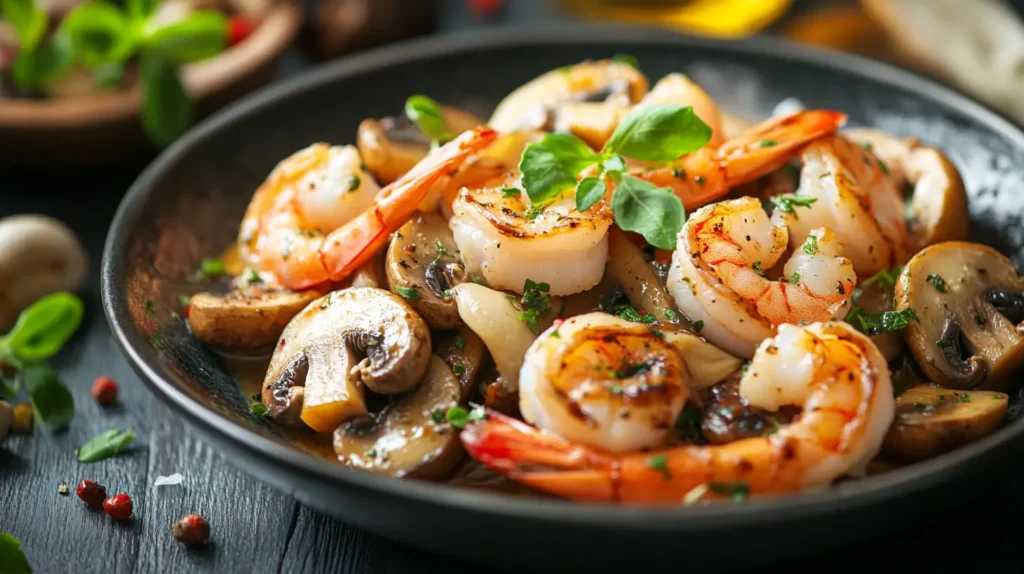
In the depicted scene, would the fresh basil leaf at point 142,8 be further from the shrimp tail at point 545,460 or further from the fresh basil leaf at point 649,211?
the shrimp tail at point 545,460

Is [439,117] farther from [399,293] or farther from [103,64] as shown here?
[103,64]

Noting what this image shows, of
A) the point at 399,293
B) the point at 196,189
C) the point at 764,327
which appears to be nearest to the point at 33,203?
the point at 196,189

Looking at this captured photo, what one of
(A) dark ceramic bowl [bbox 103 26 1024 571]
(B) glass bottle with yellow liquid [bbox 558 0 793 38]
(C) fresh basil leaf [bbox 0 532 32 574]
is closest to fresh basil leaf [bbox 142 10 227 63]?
(A) dark ceramic bowl [bbox 103 26 1024 571]

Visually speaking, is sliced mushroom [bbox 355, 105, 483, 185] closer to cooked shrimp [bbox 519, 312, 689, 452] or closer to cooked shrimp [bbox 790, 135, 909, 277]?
cooked shrimp [bbox 519, 312, 689, 452]

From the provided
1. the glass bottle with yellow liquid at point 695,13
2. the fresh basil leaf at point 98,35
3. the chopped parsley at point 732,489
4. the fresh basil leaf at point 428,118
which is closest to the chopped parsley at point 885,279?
the chopped parsley at point 732,489

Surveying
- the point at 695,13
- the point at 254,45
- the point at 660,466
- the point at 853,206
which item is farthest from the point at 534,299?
the point at 695,13
